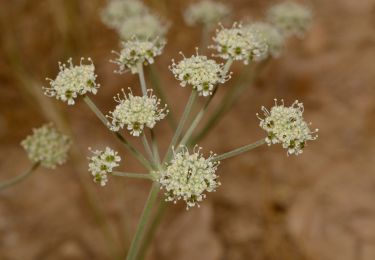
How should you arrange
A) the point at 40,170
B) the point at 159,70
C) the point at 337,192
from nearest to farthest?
the point at 337,192
the point at 40,170
the point at 159,70

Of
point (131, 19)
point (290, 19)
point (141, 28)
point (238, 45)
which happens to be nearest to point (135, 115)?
point (238, 45)

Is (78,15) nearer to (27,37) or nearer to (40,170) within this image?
(27,37)

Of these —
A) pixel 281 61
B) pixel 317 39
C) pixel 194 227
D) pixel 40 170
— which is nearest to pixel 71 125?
pixel 40 170

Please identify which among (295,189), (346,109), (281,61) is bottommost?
(295,189)

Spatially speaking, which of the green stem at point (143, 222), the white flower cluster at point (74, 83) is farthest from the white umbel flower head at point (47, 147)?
the green stem at point (143, 222)

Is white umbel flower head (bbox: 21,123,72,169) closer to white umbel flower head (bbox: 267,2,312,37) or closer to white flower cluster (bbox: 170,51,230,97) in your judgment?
white flower cluster (bbox: 170,51,230,97)

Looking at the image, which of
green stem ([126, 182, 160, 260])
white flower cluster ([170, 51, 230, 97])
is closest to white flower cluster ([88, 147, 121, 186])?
green stem ([126, 182, 160, 260])

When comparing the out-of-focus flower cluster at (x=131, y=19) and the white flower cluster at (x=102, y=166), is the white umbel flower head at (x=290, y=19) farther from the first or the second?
the white flower cluster at (x=102, y=166)
